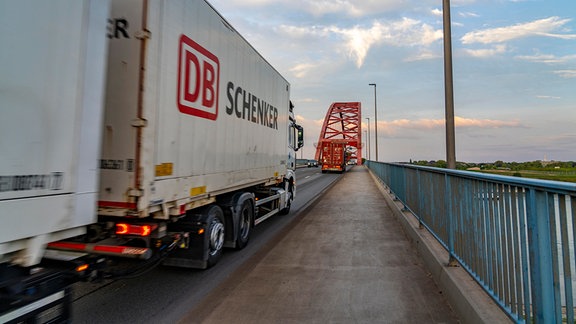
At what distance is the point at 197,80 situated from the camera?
431cm

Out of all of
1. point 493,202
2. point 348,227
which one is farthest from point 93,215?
point 348,227

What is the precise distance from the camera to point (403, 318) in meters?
3.45

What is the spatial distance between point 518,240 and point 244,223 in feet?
15.1

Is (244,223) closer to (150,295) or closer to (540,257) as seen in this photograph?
(150,295)

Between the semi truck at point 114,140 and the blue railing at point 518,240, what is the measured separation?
323 centimetres

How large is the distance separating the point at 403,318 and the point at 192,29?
406 cm

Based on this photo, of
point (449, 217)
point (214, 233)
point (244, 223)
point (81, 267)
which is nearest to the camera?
point (81, 267)

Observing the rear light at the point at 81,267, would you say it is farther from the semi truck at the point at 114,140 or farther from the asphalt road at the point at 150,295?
the asphalt road at the point at 150,295

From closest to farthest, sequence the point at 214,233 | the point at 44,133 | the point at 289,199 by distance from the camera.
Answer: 1. the point at 44,133
2. the point at 214,233
3. the point at 289,199

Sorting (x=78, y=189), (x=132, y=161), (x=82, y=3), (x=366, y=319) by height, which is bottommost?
(x=366, y=319)

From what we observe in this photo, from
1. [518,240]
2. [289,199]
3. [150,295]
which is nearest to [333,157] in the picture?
[289,199]

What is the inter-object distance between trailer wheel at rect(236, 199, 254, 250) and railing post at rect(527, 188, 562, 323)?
4.40m

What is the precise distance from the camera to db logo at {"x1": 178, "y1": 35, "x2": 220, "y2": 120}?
3969 mm

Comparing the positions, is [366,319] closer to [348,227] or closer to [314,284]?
[314,284]
